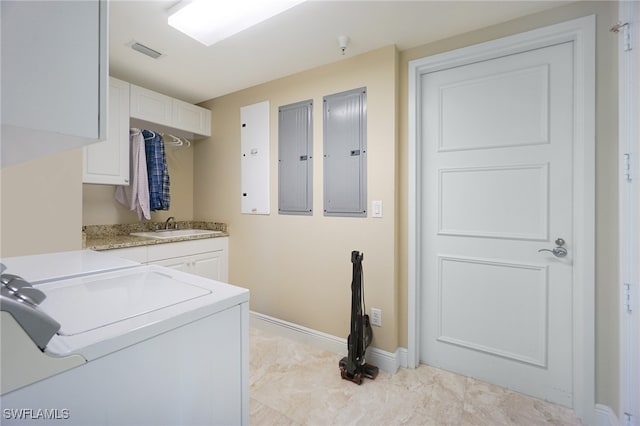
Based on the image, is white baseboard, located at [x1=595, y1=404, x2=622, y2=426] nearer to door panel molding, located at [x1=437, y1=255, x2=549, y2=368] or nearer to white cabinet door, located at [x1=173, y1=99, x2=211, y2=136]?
door panel molding, located at [x1=437, y1=255, x2=549, y2=368]

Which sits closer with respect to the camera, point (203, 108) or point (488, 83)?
point (488, 83)

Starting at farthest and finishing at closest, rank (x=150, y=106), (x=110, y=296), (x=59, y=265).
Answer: (x=150, y=106) → (x=59, y=265) → (x=110, y=296)

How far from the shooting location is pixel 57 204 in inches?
68.9

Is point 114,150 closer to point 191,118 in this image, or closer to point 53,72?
point 191,118

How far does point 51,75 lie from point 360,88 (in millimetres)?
1994

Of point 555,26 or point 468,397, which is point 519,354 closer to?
point 468,397

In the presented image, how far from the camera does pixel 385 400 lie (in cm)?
176

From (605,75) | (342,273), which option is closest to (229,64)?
(342,273)

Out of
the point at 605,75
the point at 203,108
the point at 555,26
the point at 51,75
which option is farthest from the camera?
the point at 203,108

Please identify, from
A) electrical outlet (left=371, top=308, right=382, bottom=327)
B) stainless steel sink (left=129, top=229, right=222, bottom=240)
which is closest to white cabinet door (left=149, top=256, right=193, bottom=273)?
stainless steel sink (left=129, top=229, right=222, bottom=240)

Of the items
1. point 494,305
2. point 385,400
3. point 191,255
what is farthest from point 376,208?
point 191,255

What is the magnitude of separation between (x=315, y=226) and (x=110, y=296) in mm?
1704

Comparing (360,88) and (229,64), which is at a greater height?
(229,64)

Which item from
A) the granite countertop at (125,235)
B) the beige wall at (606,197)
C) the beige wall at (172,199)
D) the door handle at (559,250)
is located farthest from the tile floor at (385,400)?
the beige wall at (172,199)
